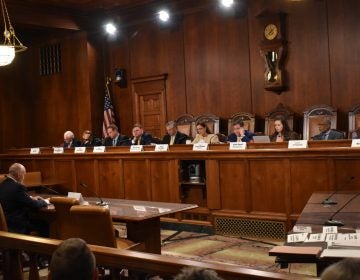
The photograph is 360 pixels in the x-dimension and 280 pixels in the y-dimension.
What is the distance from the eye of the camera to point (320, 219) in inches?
123

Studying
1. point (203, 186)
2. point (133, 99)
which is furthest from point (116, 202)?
point (133, 99)

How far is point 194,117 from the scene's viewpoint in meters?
8.70

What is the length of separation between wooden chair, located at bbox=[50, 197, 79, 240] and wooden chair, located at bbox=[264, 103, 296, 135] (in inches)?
173

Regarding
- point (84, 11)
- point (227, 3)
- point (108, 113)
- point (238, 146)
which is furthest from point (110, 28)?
point (238, 146)

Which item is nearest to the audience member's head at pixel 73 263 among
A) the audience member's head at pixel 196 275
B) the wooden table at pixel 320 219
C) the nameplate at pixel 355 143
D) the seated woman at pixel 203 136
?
the audience member's head at pixel 196 275

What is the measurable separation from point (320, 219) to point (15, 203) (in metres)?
2.78

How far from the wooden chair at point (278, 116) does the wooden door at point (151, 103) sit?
2.37 meters

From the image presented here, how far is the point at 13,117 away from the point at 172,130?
521cm

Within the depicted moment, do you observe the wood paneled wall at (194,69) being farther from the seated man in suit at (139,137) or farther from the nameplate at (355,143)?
the nameplate at (355,143)

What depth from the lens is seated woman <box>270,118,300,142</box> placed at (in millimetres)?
6930

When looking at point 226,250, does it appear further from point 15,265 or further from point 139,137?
point 139,137

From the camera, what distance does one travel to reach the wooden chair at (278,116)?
7.49 metres

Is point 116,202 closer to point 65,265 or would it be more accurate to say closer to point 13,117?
point 65,265

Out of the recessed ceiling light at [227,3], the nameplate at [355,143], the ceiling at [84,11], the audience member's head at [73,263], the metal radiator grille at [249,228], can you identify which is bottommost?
the metal radiator grille at [249,228]
